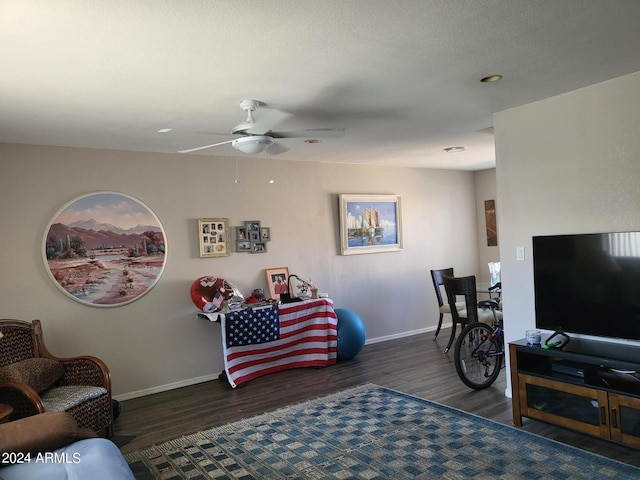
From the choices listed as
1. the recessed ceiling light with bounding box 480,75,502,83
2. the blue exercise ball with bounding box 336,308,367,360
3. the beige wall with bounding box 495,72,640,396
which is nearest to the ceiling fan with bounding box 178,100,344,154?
the recessed ceiling light with bounding box 480,75,502,83

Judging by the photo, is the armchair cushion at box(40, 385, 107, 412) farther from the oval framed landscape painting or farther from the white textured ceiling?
the white textured ceiling

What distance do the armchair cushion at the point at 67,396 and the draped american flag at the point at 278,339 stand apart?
4.43ft

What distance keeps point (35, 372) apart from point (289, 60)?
2.93 metres

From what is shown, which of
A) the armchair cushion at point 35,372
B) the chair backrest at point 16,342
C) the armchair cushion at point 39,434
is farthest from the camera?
the chair backrest at point 16,342

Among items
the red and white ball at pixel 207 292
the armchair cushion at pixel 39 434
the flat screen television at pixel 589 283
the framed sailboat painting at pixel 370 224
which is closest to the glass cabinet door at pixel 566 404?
the flat screen television at pixel 589 283

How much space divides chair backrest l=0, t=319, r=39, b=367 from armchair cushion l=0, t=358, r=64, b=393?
0.09 meters

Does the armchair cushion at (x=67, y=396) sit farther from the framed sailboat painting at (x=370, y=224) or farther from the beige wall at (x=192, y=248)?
the framed sailboat painting at (x=370, y=224)

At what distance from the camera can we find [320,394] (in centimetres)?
426

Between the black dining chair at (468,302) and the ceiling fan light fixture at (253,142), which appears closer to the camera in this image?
the ceiling fan light fixture at (253,142)

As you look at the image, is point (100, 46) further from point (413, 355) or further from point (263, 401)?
point (413, 355)

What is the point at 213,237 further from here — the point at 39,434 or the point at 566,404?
the point at 566,404

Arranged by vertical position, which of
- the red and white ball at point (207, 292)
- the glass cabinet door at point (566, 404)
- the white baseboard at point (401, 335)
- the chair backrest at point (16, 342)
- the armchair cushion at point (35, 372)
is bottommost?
the white baseboard at point (401, 335)

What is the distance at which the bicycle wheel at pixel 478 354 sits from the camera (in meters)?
4.02

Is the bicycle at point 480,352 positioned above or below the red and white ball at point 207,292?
below
